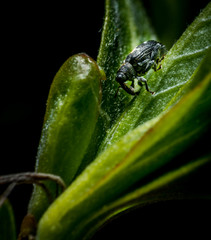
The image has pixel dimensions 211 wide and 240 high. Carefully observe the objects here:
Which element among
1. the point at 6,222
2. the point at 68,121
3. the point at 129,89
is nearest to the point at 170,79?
the point at 129,89

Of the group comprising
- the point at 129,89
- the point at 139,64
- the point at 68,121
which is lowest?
the point at 139,64

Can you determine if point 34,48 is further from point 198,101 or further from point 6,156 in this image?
point 198,101

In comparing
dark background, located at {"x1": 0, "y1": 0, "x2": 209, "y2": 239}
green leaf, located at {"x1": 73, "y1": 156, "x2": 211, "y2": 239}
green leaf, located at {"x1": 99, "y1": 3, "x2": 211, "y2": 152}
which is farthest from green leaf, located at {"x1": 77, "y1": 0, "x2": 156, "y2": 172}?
dark background, located at {"x1": 0, "y1": 0, "x2": 209, "y2": 239}

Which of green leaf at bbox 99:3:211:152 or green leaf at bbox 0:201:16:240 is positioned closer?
green leaf at bbox 0:201:16:240

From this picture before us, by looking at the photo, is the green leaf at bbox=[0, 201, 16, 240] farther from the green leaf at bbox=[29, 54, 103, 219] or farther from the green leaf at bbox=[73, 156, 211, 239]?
the green leaf at bbox=[73, 156, 211, 239]

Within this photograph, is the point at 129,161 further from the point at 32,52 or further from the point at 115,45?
the point at 32,52

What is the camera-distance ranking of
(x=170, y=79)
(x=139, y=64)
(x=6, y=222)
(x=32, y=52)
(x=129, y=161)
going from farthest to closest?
(x=32, y=52)
(x=139, y=64)
(x=170, y=79)
(x=6, y=222)
(x=129, y=161)
